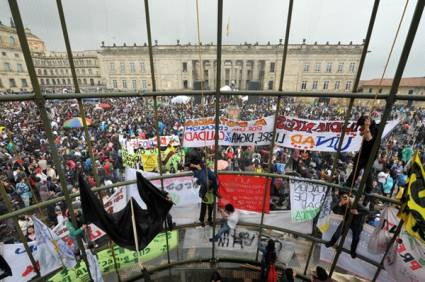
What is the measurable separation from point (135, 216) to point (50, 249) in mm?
1460

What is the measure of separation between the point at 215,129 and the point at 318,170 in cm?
798

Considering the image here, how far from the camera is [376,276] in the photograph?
4250 mm

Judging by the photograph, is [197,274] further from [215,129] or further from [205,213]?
[215,129]

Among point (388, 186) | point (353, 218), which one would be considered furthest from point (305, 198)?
point (388, 186)

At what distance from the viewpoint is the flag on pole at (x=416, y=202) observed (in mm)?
3154

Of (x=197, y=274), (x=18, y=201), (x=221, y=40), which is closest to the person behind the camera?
(x=221, y=40)

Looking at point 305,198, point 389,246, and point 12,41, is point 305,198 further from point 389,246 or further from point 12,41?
point 12,41

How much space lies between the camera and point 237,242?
530cm

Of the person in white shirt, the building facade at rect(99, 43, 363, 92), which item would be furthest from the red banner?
the building facade at rect(99, 43, 363, 92)

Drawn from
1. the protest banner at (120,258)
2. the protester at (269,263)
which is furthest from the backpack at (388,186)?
the protest banner at (120,258)

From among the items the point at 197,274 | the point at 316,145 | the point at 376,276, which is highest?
the point at 316,145

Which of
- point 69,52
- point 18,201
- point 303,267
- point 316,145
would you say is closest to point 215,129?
point 316,145

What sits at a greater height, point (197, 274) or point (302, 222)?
point (302, 222)

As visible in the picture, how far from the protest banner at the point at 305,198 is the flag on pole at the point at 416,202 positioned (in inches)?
48.8
